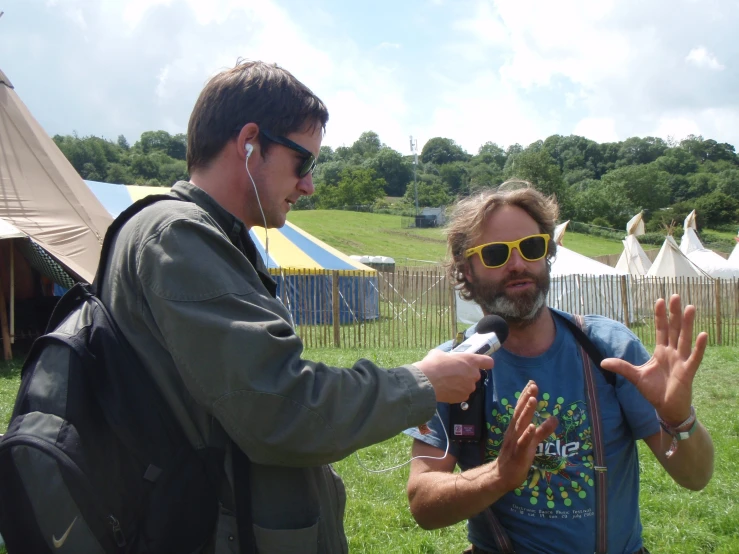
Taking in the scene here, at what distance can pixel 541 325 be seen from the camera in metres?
2.49

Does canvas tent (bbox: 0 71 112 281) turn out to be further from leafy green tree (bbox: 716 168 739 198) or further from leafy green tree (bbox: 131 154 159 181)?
leafy green tree (bbox: 716 168 739 198)

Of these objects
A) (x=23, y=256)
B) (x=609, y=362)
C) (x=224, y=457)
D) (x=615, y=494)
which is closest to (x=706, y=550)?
(x=615, y=494)

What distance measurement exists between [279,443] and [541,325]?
148 cm

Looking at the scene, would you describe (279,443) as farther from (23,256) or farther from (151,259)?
(23,256)

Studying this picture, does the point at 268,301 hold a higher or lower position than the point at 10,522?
higher

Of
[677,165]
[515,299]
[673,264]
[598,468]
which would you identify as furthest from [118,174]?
[677,165]

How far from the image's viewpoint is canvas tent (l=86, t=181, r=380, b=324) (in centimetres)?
1393

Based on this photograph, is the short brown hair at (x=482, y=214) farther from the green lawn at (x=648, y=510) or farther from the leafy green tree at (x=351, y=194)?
the leafy green tree at (x=351, y=194)

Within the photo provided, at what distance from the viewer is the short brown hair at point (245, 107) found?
1.71 m

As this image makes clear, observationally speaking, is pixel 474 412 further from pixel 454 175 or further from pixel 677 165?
pixel 677 165

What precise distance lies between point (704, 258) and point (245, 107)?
30.0 m

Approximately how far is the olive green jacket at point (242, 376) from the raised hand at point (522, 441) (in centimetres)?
49

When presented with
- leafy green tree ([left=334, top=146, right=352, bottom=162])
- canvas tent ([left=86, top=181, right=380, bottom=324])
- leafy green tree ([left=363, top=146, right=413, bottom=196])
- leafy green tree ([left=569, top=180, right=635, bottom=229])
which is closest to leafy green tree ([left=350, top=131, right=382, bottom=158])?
leafy green tree ([left=334, top=146, right=352, bottom=162])

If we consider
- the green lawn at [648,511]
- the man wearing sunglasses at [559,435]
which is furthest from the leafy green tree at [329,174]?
the man wearing sunglasses at [559,435]
